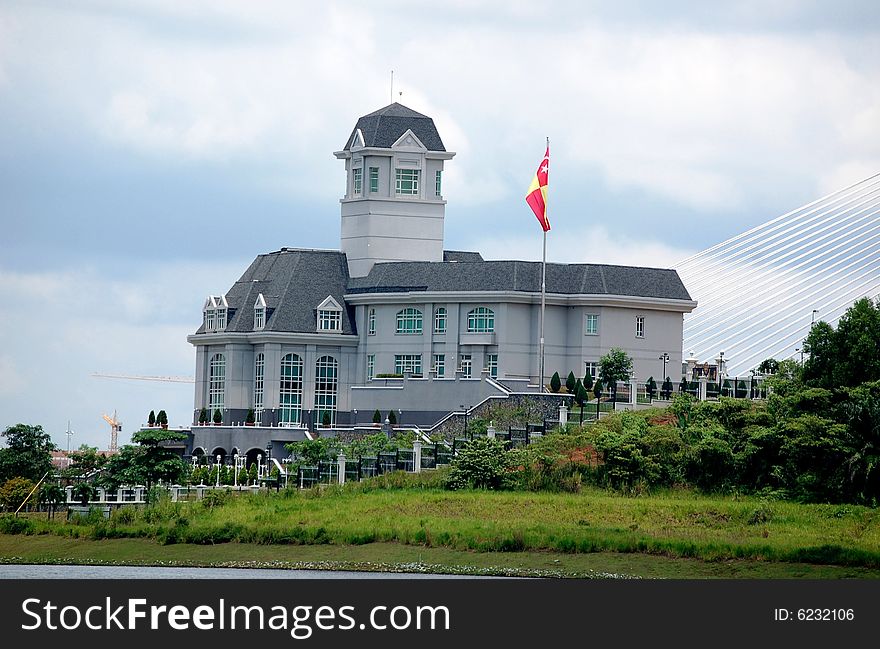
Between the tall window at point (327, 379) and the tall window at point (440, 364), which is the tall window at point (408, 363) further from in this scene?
the tall window at point (327, 379)

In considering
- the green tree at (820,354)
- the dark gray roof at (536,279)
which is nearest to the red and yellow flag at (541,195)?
the dark gray roof at (536,279)

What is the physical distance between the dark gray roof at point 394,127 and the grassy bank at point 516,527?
2828 centimetres

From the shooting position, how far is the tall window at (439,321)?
88812 millimetres

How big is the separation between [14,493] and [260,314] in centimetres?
2195

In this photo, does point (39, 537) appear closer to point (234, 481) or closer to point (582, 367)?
point (234, 481)

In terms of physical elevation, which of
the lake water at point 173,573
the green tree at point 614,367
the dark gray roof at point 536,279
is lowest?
the lake water at point 173,573

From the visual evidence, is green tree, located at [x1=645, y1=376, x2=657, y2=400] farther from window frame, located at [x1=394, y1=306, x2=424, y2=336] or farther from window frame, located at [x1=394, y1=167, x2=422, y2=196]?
window frame, located at [x1=394, y1=167, x2=422, y2=196]

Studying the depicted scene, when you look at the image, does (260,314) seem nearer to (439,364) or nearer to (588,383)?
(439,364)

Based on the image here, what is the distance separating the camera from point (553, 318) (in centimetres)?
8794

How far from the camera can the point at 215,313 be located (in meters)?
95.1

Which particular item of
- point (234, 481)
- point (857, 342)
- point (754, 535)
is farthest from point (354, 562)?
point (234, 481)

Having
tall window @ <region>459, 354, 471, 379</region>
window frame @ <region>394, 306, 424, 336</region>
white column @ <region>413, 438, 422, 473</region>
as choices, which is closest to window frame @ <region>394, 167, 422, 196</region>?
window frame @ <region>394, 306, 424, 336</region>

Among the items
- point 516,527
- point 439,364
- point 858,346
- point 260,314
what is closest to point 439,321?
point 439,364
